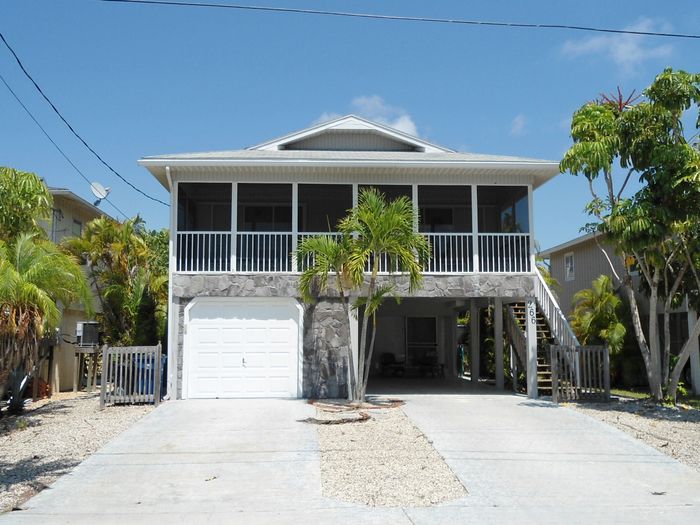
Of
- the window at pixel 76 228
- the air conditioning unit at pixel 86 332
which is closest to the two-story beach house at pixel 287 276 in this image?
the air conditioning unit at pixel 86 332

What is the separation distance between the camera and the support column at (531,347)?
604 inches

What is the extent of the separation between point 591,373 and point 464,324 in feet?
36.8

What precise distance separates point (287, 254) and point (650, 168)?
7.79m

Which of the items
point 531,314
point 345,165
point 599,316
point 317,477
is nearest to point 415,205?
point 345,165

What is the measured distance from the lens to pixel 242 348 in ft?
50.0

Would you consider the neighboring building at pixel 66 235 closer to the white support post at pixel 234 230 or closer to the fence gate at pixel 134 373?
the fence gate at pixel 134 373

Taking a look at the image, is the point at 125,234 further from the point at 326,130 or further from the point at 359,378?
the point at 359,378

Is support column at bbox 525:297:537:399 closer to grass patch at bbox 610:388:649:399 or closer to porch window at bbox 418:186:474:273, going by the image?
porch window at bbox 418:186:474:273

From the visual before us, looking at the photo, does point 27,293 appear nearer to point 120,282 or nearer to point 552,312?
point 120,282

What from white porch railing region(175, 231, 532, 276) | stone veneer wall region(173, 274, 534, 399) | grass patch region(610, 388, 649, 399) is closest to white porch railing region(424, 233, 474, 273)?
white porch railing region(175, 231, 532, 276)

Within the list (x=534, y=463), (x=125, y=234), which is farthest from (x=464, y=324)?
(x=534, y=463)

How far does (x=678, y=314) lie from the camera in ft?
60.5

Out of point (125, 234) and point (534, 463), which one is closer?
point (534, 463)

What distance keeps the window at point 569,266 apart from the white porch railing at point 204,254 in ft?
46.0
